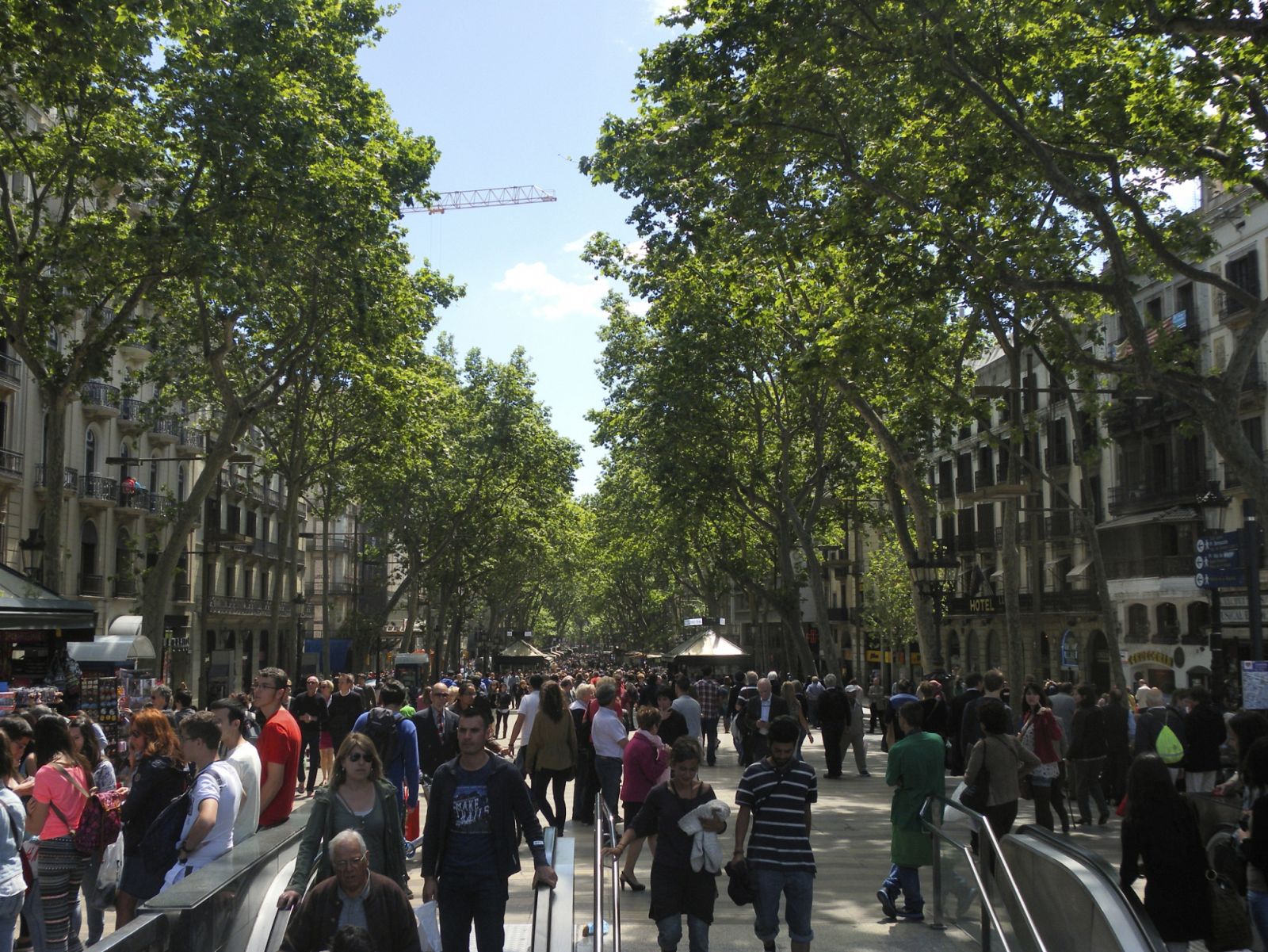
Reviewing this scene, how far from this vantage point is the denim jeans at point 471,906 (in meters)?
6.90

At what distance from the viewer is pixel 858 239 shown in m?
16.1

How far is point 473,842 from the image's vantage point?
6.92 m

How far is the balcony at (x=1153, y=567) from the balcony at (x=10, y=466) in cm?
2964

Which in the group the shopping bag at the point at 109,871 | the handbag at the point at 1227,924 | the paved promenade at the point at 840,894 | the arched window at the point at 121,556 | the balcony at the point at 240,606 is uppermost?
the arched window at the point at 121,556

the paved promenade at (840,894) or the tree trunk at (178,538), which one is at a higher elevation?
the tree trunk at (178,538)

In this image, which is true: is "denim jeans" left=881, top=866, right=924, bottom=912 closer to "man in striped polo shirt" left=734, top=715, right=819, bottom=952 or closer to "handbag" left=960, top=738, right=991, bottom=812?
"handbag" left=960, top=738, right=991, bottom=812

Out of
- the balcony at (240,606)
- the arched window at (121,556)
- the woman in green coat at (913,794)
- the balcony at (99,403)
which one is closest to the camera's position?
the woman in green coat at (913,794)

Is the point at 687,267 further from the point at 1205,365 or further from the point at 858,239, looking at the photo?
the point at 1205,365

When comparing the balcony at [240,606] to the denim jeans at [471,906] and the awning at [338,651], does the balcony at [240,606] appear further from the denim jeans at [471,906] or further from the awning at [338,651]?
the denim jeans at [471,906]

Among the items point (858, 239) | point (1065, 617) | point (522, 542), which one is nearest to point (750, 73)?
point (858, 239)

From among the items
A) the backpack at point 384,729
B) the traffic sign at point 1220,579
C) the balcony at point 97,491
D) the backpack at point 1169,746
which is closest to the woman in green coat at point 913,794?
the backpack at point 1169,746

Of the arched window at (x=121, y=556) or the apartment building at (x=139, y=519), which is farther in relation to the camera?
the arched window at (x=121, y=556)

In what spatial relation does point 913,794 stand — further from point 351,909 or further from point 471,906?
point 351,909

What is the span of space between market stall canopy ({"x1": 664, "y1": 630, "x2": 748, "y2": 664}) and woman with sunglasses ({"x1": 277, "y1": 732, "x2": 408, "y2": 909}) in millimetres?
29901
